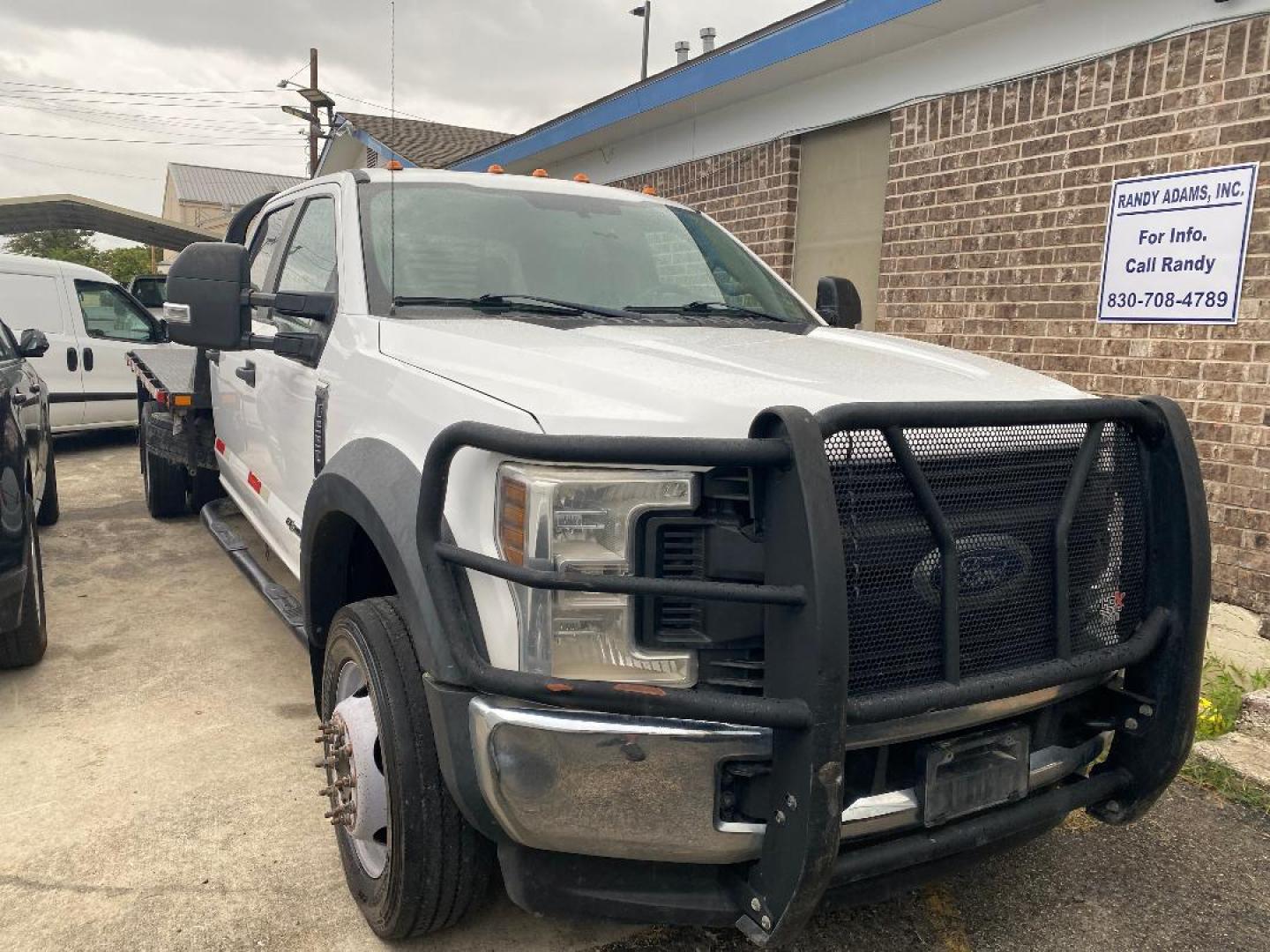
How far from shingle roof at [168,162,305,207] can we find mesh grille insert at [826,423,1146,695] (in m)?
71.4

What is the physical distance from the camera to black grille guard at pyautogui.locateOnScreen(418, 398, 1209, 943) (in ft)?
5.66

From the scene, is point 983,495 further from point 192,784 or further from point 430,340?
point 192,784

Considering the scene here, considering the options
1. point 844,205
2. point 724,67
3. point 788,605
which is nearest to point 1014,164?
point 844,205

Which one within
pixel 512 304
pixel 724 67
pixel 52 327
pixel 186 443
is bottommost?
pixel 186 443

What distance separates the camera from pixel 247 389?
13.9 feet

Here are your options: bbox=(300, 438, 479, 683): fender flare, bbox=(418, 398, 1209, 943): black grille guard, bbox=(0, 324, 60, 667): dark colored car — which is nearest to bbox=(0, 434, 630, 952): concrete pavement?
bbox=(0, 324, 60, 667): dark colored car

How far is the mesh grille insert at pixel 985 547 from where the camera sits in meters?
1.90

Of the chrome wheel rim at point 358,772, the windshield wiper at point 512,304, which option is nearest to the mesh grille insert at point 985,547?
the chrome wheel rim at point 358,772

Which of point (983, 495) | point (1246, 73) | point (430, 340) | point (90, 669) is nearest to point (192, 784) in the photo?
point (90, 669)

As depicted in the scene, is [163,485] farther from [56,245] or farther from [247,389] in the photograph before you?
[56,245]

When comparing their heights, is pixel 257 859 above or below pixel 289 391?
below

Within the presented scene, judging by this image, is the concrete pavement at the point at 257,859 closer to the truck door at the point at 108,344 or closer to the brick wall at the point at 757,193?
the brick wall at the point at 757,193

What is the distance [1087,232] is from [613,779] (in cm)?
436

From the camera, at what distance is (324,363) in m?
3.09
